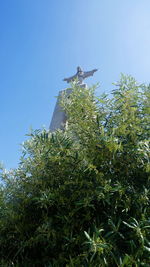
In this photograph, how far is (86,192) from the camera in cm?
197

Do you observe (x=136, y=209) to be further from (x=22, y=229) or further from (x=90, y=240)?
(x=22, y=229)

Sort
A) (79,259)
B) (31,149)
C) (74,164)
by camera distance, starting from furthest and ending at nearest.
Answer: (31,149) < (74,164) < (79,259)

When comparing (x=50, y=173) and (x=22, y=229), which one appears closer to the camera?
(x=22, y=229)

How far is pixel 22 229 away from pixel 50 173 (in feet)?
1.95

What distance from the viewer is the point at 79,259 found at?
170 centimetres

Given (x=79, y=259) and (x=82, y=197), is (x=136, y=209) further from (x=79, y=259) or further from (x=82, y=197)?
(x=79, y=259)

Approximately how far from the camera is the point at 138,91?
8.79ft

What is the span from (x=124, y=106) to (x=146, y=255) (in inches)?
55.6

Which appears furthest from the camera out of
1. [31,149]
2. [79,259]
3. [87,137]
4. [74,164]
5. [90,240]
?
[31,149]

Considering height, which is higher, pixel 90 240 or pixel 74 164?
pixel 74 164

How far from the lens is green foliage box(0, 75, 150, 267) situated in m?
1.76

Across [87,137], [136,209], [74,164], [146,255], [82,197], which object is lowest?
[146,255]

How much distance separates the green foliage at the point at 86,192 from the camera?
1.76 metres

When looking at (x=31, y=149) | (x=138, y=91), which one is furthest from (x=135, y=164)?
(x=31, y=149)
